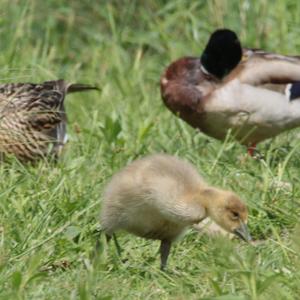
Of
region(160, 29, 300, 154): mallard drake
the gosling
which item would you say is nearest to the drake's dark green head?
region(160, 29, 300, 154): mallard drake

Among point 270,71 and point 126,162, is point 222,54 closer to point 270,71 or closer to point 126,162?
point 270,71

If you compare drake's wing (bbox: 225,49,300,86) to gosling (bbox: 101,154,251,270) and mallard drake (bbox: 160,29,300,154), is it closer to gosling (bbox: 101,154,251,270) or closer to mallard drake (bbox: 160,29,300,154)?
mallard drake (bbox: 160,29,300,154)

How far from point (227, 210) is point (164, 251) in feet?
1.08

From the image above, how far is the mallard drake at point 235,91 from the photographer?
7.67 m

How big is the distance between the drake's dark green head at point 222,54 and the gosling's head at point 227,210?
9.58 ft

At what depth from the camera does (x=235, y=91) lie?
304 inches

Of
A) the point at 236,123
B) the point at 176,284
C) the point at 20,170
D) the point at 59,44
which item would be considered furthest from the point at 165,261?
the point at 59,44

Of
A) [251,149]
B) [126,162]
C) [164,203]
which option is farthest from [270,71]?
[164,203]

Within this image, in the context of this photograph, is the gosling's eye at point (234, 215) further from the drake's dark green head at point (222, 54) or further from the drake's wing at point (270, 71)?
the drake's dark green head at point (222, 54)

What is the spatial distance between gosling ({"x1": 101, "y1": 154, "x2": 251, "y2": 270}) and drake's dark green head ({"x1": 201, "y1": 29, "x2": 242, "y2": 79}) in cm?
280

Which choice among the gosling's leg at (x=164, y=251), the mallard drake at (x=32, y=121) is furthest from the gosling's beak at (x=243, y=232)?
the mallard drake at (x=32, y=121)

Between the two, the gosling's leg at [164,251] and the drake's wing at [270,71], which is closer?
the gosling's leg at [164,251]

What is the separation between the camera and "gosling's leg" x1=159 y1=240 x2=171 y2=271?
514 centimetres

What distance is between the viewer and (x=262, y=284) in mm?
4398
